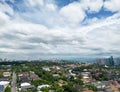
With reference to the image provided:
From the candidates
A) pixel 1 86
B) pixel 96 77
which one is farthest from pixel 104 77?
pixel 1 86

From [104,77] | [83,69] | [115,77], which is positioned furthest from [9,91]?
[83,69]

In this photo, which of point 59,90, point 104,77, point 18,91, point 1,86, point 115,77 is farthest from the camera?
point 115,77

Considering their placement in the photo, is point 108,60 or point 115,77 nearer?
point 115,77

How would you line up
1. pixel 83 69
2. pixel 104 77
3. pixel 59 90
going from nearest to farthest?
pixel 59 90, pixel 104 77, pixel 83 69

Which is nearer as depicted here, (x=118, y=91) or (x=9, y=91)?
(x=9, y=91)

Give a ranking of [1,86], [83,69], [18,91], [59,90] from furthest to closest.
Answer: [83,69] < [1,86] < [18,91] < [59,90]

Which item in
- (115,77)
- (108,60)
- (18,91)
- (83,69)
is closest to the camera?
(18,91)

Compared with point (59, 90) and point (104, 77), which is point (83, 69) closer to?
point (104, 77)

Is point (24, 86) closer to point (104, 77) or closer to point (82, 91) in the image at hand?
point (82, 91)

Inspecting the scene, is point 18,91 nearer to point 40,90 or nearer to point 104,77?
point 40,90
